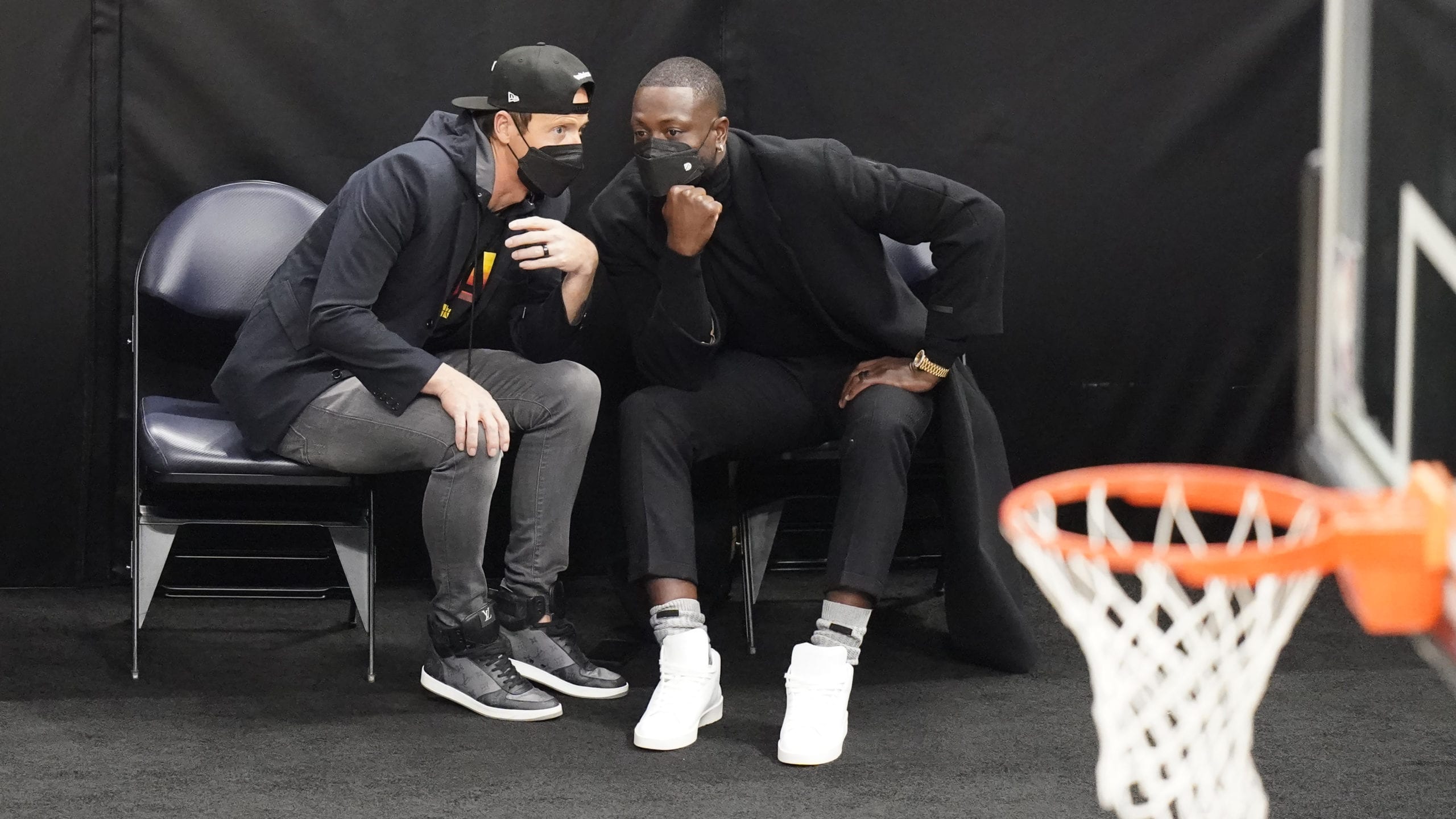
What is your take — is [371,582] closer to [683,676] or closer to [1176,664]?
[683,676]

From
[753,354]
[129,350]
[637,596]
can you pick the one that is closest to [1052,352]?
[753,354]

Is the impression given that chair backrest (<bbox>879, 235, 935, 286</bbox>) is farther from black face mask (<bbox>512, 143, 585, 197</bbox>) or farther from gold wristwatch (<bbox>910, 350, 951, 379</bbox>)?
black face mask (<bbox>512, 143, 585, 197</bbox>)

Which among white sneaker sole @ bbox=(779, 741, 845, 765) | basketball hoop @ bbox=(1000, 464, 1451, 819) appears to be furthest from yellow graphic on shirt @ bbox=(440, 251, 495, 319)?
basketball hoop @ bbox=(1000, 464, 1451, 819)

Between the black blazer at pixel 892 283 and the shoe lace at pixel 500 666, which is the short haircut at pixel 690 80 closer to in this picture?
the black blazer at pixel 892 283

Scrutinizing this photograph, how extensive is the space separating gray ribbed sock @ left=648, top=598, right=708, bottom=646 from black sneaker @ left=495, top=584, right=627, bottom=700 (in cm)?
19

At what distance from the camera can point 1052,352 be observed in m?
3.86

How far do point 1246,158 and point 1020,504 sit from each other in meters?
2.54

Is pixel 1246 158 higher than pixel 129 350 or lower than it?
higher

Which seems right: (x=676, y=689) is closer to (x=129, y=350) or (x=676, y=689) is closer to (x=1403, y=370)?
(x=1403, y=370)

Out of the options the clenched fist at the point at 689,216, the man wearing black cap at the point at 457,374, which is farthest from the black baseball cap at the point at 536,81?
the clenched fist at the point at 689,216

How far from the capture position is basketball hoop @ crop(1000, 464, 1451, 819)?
55.8 inches

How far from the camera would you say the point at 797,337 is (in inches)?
126

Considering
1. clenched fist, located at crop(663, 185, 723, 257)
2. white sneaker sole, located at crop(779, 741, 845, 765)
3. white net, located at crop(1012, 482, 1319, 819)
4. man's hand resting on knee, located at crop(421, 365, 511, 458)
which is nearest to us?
white net, located at crop(1012, 482, 1319, 819)

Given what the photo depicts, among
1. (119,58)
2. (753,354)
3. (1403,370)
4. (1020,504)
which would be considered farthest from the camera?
(119,58)
